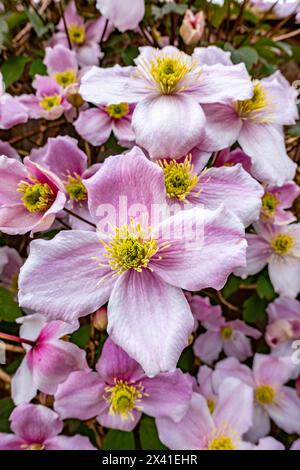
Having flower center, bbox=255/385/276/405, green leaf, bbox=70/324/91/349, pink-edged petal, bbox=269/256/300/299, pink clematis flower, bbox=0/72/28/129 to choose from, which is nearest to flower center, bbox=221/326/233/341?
flower center, bbox=255/385/276/405

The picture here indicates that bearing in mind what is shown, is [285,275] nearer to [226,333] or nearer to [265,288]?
[265,288]

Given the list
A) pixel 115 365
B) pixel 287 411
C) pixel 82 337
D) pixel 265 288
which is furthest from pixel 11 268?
pixel 287 411

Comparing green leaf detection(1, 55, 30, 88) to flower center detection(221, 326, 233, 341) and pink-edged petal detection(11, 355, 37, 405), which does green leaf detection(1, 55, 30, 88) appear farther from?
flower center detection(221, 326, 233, 341)

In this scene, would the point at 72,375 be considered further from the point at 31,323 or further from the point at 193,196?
the point at 193,196

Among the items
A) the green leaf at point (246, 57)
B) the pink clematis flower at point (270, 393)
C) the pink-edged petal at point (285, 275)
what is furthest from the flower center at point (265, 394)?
the green leaf at point (246, 57)

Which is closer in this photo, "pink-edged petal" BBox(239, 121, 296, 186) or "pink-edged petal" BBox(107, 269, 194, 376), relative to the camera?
"pink-edged petal" BBox(107, 269, 194, 376)

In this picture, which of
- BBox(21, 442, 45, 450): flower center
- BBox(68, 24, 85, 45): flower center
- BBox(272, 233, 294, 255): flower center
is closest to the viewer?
BBox(21, 442, 45, 450): flower center

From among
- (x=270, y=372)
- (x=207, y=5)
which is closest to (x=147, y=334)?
(x=270, y=372)
